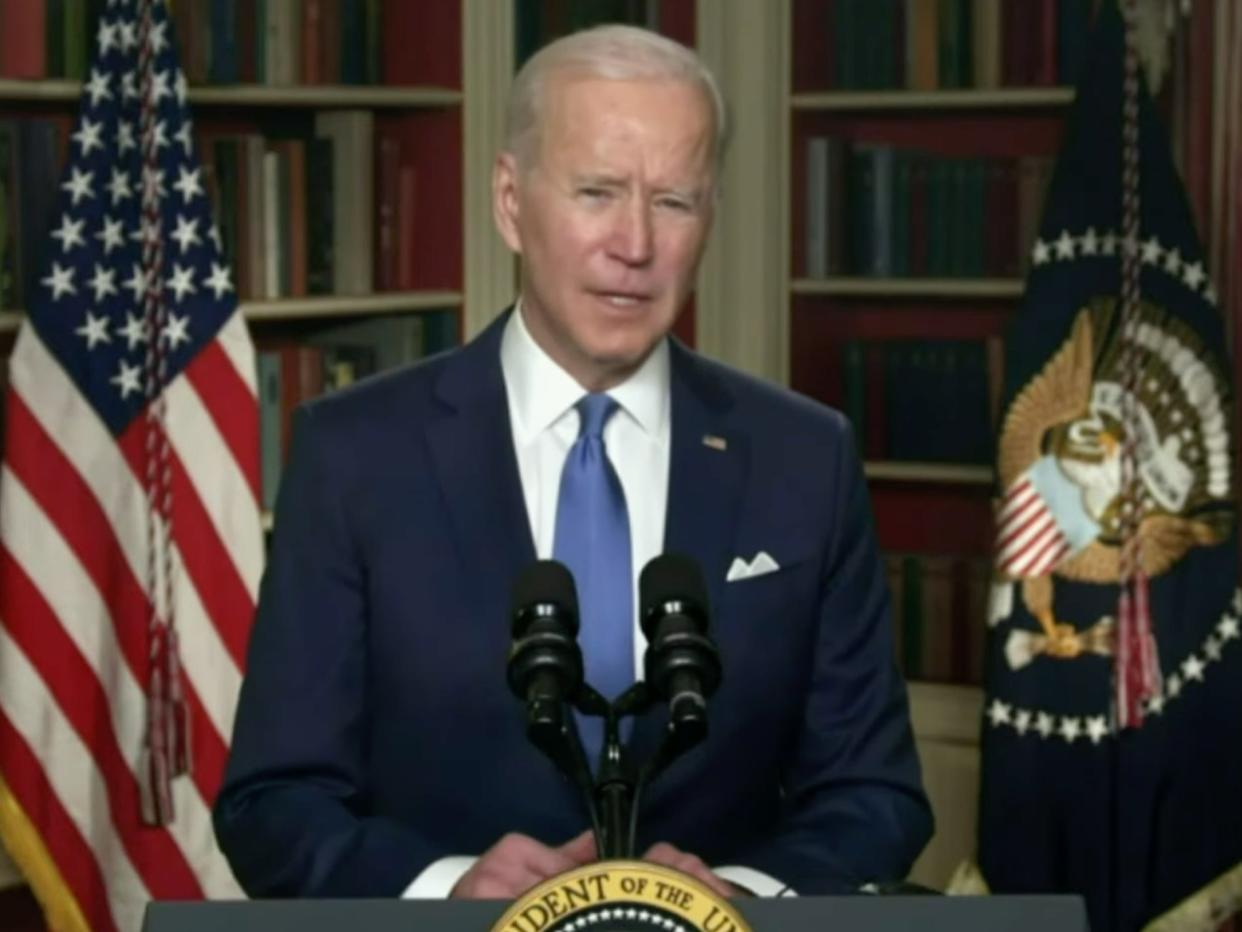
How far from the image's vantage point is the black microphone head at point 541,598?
1.50 m

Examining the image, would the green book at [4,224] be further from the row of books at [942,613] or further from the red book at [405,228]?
the row of books at [942,613]

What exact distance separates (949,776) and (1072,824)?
753 mm

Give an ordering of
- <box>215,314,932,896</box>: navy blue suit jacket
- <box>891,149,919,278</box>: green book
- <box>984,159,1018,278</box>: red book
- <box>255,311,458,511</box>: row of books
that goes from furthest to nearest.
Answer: <box>891,149,919,278</box>: green book
<box>984,159,1018,278</box>: red book
<box>255,311,458,511</box>: row of books
<box>215,314,932,896</box>: navy blue suit jacket

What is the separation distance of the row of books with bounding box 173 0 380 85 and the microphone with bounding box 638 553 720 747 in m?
2.70

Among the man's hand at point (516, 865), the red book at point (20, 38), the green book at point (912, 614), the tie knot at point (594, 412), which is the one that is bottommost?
the green book at point (912, 614)

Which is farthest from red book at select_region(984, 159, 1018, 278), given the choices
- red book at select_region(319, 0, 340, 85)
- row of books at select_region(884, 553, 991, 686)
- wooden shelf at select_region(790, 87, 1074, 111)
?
red book at select_region(319, 0, 340, 85)

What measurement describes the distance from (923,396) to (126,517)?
1.83m

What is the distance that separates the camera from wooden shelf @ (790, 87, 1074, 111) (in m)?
4.70

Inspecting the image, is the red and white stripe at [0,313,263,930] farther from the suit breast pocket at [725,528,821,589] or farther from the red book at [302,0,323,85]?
the suit breast pocket at [725,528,821,589]

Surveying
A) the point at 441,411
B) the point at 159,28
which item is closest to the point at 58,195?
the point at 159,28

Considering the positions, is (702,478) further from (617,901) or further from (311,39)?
(311,39)

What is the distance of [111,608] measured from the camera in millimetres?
3695

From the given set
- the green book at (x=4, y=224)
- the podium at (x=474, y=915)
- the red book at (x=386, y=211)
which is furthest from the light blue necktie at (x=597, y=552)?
the red book at (x=386, y=211)

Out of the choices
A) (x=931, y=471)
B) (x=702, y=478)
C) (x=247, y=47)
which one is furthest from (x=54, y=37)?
(x=702, y=478)
